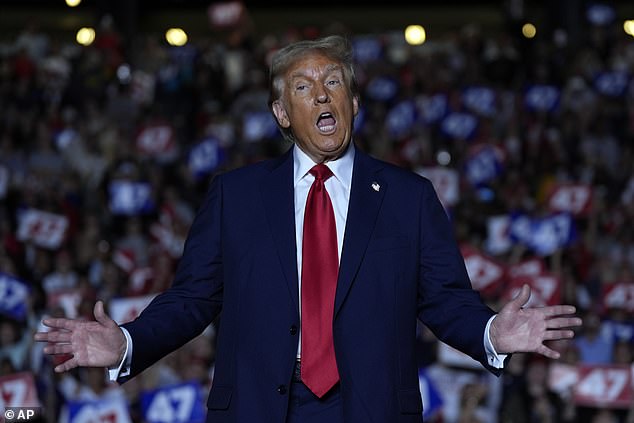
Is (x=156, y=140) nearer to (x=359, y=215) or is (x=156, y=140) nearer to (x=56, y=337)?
(x=359, y=215)

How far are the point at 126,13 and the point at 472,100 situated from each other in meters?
7.74

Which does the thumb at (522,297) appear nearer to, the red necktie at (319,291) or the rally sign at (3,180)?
the red necktie at (319,291)

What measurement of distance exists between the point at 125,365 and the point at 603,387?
5.87m

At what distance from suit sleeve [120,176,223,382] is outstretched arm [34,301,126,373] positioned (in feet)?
0.48

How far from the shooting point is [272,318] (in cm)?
326

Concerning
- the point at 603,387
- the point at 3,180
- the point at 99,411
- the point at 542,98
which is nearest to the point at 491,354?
the point at 99,411

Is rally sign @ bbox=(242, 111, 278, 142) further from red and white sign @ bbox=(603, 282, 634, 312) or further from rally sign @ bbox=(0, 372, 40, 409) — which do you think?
rally sign @ bbox=(0, 372, 40, 409)

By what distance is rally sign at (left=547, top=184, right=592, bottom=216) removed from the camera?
37.9 ft

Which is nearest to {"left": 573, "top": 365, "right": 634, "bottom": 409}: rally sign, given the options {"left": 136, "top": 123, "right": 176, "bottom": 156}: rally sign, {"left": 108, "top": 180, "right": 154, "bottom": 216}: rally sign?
{"left": 108, "top": 180, "right": 154, "bottom": 216}: rally sign

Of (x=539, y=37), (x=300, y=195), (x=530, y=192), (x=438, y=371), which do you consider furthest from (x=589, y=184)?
(x=300, y=195)

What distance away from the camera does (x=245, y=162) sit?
41.4 feet

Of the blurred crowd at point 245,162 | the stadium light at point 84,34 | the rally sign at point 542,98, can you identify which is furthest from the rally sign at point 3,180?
the stadium light at point 84,34

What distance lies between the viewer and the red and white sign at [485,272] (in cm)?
984

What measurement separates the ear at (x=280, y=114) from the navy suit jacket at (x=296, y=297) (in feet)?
0.37
